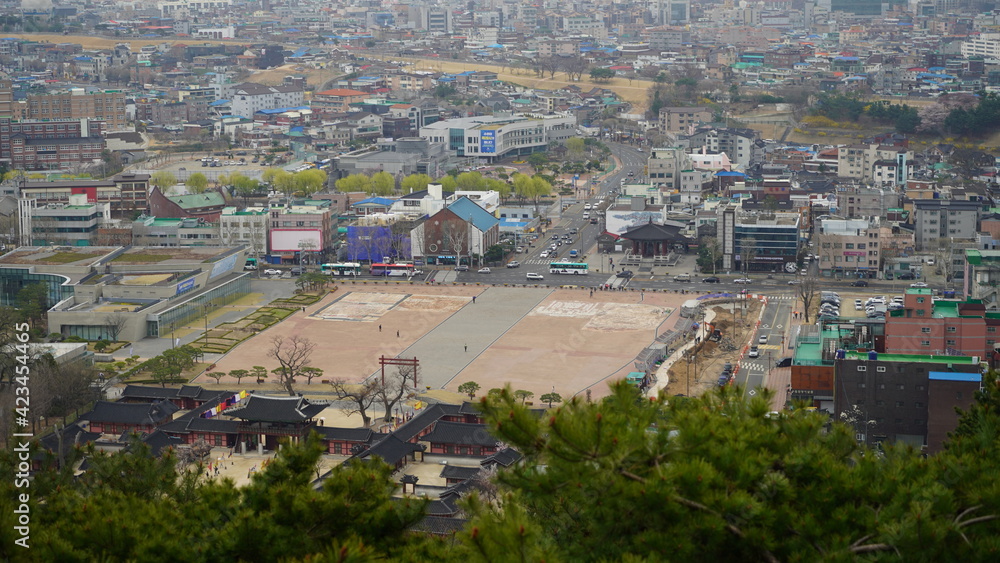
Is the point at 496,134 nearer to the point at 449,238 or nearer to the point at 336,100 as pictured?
the point at 336,100

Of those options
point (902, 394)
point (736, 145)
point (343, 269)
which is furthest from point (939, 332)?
point (736, 145)

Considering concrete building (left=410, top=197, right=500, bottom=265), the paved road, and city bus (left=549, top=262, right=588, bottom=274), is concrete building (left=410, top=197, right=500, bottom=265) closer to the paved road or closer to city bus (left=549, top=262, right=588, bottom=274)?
city bus (left=549, top=262, right=588, bottom=274)

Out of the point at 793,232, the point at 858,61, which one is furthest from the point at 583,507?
the point at 858,61

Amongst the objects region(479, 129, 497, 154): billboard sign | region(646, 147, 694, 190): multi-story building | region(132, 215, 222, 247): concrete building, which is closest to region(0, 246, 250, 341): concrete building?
region(132, 215, 222, 247): concrete building

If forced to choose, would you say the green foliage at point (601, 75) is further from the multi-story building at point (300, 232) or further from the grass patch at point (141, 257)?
the grass patch at point (141, 257)

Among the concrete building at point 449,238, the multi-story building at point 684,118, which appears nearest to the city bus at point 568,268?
the concrete building at point 449,238
